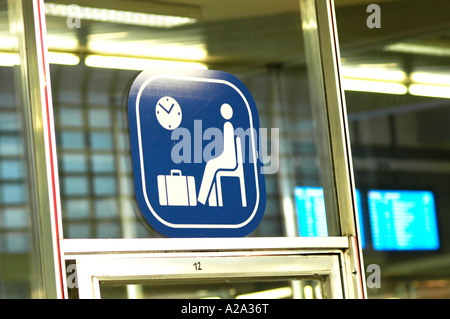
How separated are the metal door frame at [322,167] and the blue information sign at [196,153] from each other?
10 cm

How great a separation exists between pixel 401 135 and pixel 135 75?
137 cm

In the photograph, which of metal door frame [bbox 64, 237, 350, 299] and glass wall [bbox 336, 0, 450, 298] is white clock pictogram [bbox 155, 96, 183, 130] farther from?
glass wall [bbox 336, 0, 450, 298]

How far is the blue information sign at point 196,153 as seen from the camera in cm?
321

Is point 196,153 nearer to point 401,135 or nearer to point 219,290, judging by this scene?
point 219,290

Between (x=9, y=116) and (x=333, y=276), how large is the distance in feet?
4.91

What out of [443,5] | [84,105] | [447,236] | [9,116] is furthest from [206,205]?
[443,5]

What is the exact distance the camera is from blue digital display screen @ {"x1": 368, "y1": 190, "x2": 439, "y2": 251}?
147 inches

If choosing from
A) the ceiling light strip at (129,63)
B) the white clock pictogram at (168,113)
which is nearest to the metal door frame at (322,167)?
the ceiling light strip at (129,63)

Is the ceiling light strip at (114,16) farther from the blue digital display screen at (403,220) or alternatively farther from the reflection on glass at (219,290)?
the blue digital display screen at (403,220)

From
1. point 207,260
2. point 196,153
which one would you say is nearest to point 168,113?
point 196,153

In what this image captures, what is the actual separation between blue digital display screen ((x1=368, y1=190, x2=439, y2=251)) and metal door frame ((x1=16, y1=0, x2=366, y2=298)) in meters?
0.18

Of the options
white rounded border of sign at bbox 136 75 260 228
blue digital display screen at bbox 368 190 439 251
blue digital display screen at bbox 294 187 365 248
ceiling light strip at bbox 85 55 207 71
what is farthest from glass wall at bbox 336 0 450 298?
ceiling light strip at bbox 85 55 207 71

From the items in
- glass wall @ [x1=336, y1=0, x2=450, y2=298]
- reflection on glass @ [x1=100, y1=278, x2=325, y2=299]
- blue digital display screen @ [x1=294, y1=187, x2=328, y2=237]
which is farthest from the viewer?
glass wall @ [x1=336, y1=0, x2=450, y2=298]

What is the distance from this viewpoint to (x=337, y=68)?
372 cm
